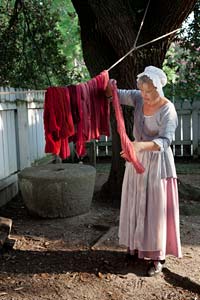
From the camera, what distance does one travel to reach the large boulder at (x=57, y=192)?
190 inches

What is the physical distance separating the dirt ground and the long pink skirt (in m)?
0.23

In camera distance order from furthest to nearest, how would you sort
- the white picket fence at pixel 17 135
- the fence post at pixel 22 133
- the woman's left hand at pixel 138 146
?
the fence post at pixel 22 133 → the white picket fence at pixel 17 135 → the woman's left hand at pixel 138 146

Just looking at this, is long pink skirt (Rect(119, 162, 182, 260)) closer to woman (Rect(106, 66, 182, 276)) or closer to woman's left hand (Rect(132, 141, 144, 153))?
woman (Rect(106, 66, 182, 276))

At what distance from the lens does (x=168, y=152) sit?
322 cm

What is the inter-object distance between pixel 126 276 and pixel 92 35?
3.27 m

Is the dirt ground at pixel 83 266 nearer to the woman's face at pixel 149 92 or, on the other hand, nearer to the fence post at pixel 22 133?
the woman's face at pixel 149 92

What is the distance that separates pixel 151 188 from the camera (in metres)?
3.21

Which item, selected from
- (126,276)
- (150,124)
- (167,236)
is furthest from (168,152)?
(126,276)

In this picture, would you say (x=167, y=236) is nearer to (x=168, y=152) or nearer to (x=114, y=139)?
(x=168, y=152)

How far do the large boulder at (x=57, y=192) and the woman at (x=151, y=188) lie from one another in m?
1.59

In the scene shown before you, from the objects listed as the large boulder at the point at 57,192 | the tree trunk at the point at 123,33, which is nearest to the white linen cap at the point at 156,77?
the tree trunk at the point at 123,33

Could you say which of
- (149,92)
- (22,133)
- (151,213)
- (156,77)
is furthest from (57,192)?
(156,77)

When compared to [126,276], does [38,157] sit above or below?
above

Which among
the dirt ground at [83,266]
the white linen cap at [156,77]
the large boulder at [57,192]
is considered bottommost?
the dirt ground at [83,266]
